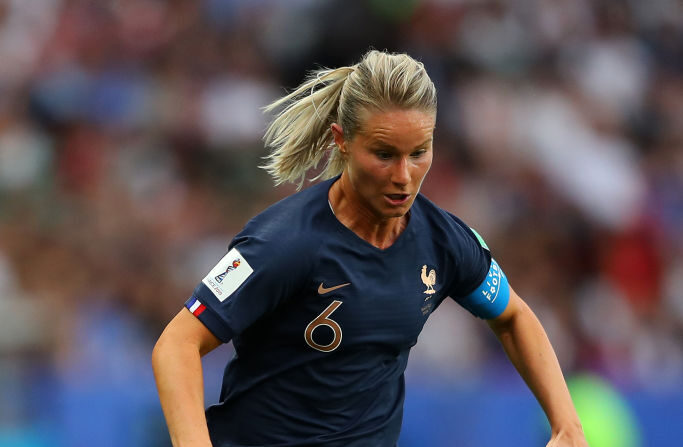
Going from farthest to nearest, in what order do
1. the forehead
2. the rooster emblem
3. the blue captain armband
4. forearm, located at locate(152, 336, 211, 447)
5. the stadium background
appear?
1. the stadium background
2. the blue captain armband
3. the rooster emblem
4. the forehead
5. forearm, located at locate(152, 336, 211, 447)

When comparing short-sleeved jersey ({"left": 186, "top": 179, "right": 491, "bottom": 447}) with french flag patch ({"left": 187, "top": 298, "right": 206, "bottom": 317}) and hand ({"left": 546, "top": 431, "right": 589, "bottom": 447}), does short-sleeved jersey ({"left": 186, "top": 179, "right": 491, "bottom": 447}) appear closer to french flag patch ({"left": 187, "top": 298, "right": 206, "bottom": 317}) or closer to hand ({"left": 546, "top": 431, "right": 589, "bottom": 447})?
french flag patch ({"left": 187, "top": 298, "right": 206, "bottom": 317})

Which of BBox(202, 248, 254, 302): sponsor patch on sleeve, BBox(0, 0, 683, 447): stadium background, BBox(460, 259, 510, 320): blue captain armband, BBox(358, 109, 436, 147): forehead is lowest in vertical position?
BBox(202, 248, 254, 302): sponsor patch on sleeve

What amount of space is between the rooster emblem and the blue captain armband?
273 mm

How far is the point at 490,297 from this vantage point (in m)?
4.01

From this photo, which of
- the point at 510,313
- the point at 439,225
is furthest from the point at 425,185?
the point at 439,225

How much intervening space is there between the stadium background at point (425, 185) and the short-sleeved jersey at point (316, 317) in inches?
121

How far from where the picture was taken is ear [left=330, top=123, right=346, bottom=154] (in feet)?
11.9

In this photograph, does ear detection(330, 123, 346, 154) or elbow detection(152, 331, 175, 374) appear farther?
ear detection(330, 123, 346, 154)

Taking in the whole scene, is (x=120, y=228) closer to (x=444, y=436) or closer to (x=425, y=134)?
(x=444, y=436)

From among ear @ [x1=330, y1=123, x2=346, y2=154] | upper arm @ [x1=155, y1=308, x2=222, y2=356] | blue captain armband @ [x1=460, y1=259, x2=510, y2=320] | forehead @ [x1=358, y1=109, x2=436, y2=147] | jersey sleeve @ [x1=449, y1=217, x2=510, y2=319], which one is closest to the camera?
upper arm @ [x1=155, y1=308, x2=222, y2=356]

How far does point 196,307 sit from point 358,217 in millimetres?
622

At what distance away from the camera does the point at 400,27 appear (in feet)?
30.8

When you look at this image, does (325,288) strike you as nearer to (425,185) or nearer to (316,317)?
(316,317)

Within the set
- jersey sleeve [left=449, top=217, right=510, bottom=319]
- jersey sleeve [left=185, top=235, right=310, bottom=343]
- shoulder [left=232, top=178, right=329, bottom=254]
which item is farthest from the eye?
jersey sleeve [left=449, top=217, right=510, bottom=319]
